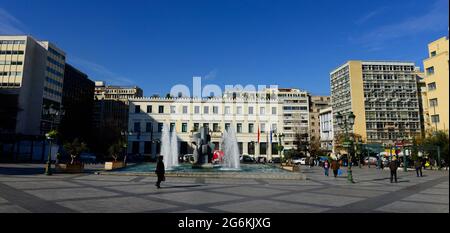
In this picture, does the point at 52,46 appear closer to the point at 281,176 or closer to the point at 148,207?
the point at 281,176

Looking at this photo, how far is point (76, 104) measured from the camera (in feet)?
292

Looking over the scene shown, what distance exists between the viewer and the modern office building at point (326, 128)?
3520 inches

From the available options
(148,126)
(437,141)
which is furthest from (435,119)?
(148,126)

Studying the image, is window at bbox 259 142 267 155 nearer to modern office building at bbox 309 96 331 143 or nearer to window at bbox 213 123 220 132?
window at bbox 213 123 220 132

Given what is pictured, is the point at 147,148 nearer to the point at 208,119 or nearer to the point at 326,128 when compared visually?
the point at 208,119

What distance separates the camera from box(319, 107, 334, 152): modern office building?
89412 millimetres

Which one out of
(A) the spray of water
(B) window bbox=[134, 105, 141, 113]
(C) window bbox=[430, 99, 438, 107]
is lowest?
(A) the spray of water

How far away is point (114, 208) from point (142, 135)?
57.2 metres

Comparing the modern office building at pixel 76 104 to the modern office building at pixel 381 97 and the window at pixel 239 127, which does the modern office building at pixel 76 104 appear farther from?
the modern office building at pixel 381 97

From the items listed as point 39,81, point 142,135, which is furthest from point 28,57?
point 142,135

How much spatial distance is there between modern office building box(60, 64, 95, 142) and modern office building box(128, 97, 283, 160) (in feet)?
72.0

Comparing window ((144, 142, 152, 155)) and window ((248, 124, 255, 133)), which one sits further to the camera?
window ((248, 124, 255, 133))

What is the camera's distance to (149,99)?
64812 mm


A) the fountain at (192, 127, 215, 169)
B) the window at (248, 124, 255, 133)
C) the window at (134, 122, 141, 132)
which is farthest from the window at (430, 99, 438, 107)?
the window at (134, 122, 141, 132)
